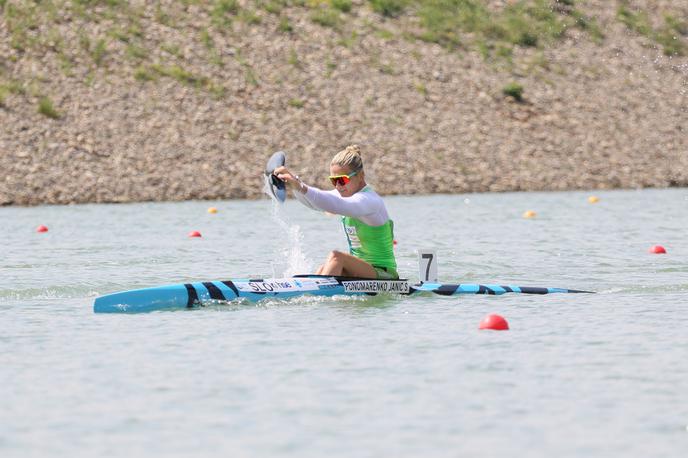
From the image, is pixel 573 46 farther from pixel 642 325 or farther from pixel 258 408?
pixel 258 408

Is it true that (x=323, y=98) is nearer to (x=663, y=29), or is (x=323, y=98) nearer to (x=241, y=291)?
(x=663, y=29)

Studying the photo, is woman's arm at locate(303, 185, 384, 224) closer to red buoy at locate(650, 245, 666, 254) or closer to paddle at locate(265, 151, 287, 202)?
paddle at locate(265, 151, 287, 202)

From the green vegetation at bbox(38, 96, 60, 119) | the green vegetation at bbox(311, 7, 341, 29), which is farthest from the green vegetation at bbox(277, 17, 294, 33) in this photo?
the green vegetation at bbox(38, 96, 60, 119)

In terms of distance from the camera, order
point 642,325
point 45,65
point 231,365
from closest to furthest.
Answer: point 231,365 < point 642,325 < point 45,65

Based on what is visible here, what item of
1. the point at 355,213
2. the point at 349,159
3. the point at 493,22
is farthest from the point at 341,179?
the point at 493,22

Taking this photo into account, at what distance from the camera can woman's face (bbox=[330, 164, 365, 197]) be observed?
12750 millimetres

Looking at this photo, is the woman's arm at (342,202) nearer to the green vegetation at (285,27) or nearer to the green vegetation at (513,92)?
the green vegetation at (513,92)

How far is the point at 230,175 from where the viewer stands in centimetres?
3716

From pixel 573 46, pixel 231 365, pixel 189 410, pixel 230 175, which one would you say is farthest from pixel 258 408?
pixel 573 46

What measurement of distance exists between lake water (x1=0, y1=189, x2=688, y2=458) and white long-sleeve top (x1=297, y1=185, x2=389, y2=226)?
2.88ft

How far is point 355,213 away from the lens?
12.8 m

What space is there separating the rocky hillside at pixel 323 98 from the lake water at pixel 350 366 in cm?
1831

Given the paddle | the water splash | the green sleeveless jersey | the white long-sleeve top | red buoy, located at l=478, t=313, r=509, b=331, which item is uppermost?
the paddle

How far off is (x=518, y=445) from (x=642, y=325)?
4.84 metres
